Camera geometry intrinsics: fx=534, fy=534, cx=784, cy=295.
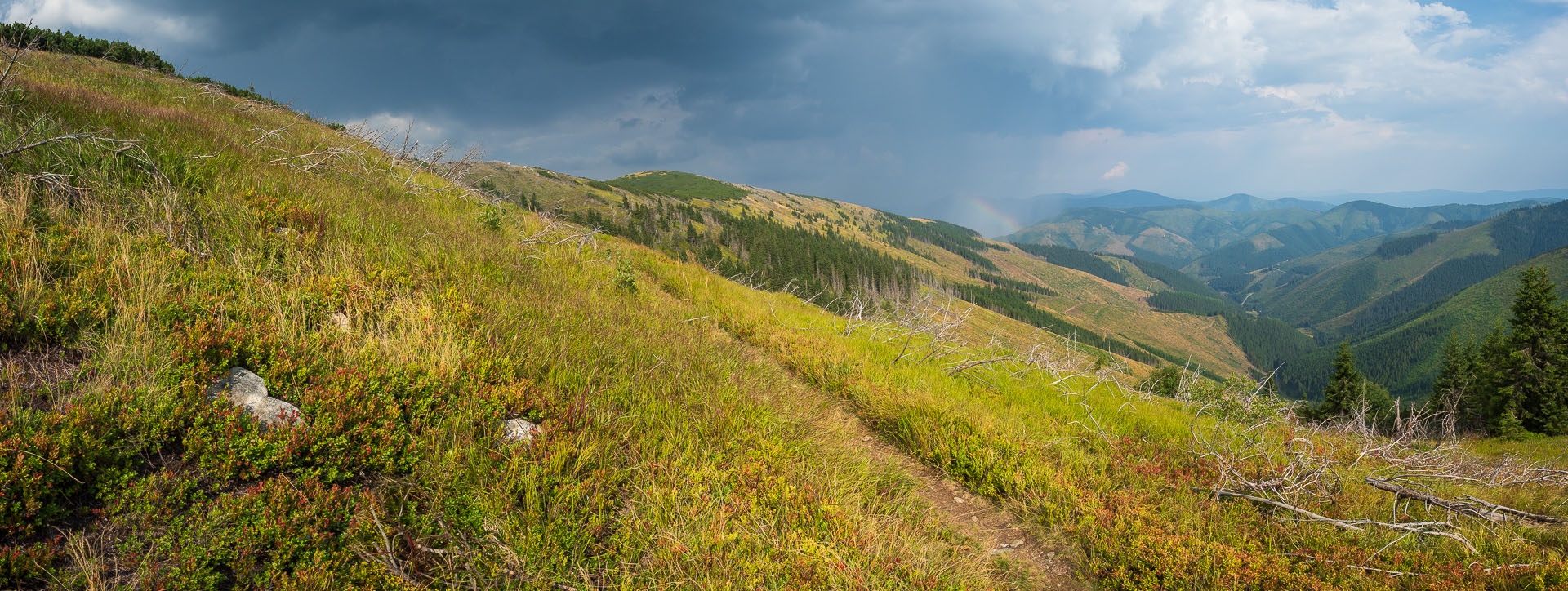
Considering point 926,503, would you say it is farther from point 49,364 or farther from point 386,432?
point 49,364

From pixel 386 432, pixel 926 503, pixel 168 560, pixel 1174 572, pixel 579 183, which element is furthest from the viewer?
pixel 579 183

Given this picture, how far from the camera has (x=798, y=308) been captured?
12664 millimetres

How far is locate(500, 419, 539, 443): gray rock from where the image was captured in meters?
3.86

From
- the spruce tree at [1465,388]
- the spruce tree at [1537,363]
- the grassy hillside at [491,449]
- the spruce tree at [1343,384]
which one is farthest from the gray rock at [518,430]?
the spruce tree at [1537,363]

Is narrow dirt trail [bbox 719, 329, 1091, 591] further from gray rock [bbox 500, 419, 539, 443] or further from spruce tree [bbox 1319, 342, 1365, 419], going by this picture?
spruce tree [bbox 1319, 342, 1365, 419]

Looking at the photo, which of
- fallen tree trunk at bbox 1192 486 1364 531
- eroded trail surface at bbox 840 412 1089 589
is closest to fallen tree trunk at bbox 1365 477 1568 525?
fallen tree trunk at bbox 1192 486 1364 531

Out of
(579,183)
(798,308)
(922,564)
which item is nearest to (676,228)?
(579,183)

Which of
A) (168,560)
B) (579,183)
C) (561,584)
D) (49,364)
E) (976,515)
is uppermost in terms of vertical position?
(579,183)

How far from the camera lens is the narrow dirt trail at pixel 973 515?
4473 mm

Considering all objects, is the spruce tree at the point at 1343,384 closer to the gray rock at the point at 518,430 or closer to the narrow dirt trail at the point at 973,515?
the narrow dirt trail at the point at 973,515

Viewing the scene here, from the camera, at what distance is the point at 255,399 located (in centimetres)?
340

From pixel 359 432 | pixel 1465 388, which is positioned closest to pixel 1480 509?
pixel 359 432

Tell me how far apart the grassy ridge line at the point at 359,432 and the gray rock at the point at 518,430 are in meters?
0.09

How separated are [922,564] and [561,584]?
2.38 m
